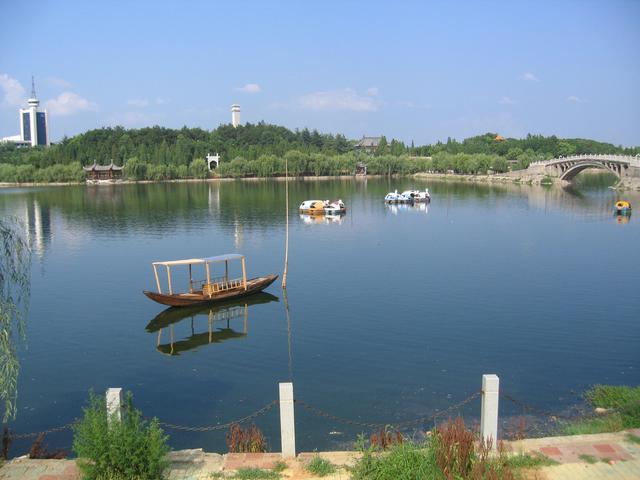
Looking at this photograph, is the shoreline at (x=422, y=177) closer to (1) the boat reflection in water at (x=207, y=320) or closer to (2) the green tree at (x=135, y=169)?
(2) the green tree at (x=135, y=169)

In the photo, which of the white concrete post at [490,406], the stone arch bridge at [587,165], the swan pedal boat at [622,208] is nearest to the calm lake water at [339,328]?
the white concrete post at [490,406]

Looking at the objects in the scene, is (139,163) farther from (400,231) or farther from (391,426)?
(391,426)

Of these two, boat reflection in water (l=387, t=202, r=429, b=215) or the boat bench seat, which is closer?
the boat bench seat

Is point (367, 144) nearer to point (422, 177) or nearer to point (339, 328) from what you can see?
point (422, 177)

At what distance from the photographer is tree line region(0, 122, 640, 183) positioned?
101m

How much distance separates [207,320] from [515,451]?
530 inches

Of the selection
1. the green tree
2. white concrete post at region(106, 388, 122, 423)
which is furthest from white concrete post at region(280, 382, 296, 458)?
the green tree

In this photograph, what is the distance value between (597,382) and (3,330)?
12.8 metres

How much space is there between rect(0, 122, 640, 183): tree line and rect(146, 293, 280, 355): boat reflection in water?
7194 cm

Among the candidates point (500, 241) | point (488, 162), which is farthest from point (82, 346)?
point (488, 162)

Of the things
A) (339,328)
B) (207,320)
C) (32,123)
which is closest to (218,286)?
(207,320)

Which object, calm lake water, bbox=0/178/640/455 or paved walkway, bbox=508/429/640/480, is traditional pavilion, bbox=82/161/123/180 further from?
paved walkway, bbox=508/429/640/480

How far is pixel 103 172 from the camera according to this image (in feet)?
331

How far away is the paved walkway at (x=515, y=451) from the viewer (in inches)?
307
